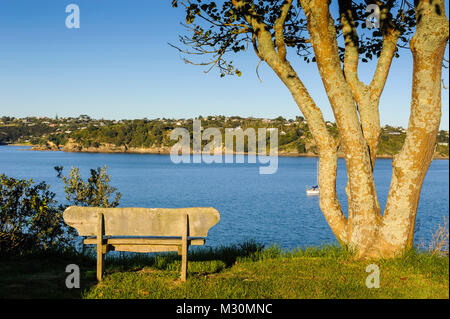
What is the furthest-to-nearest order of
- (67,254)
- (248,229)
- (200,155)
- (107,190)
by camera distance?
(200,155) → (248,229) → (107,190) → (67,254)

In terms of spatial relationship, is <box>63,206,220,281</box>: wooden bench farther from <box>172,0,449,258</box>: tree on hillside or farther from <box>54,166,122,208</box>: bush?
<box>54,166,122,208</box>: bush

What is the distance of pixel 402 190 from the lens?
5.60 metres

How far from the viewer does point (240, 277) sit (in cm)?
533

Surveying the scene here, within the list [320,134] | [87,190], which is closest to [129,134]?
[87,190]

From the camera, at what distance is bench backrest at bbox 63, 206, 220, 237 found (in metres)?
5.19

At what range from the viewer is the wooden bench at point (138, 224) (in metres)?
5.15

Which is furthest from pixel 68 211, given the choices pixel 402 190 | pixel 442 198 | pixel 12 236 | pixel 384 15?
pixel 442 198

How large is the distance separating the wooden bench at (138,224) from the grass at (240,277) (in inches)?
16.9

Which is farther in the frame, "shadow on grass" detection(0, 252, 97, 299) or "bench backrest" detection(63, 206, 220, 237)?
"bench backrest" detection(63, 206, 220, 237)

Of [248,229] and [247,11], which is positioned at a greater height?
[247,11]

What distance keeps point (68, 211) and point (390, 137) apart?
373 ft

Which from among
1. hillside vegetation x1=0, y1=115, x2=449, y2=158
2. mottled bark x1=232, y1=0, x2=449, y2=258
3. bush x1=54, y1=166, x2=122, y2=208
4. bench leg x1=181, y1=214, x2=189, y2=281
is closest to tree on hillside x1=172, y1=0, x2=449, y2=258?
mottled bark x1=232, y1=0, x2=449, y2=258

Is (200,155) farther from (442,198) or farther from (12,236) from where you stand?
(12,236)

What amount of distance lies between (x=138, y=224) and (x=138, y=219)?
65mm
